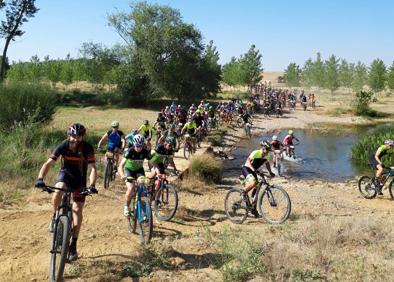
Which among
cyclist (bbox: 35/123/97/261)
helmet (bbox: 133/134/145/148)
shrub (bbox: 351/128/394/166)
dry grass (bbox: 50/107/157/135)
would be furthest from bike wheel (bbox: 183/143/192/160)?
cyclist (bbox: 35/123/97/261)

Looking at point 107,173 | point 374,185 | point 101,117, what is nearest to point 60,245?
point 107,173

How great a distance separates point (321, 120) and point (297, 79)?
5748 cm

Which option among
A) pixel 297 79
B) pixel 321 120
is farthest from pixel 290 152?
pixel 297 79

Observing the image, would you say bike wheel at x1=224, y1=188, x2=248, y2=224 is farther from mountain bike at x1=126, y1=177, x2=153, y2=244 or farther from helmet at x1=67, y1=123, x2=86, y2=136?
helmet at x1=67, y1=123, x2=86, y2=136

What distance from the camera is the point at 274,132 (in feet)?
119

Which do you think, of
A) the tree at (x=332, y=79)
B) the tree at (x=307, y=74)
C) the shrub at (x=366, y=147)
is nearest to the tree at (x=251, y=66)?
the tree at (x=332, y=79)

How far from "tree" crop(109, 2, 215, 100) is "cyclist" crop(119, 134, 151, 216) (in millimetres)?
35624

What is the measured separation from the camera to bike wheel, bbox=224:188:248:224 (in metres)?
11.2

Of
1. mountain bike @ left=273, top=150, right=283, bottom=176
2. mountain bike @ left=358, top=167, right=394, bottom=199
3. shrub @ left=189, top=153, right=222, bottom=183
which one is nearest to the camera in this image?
mountain bike @ left=358, top=167, right=394, bottom=199

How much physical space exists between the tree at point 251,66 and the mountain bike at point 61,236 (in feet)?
202

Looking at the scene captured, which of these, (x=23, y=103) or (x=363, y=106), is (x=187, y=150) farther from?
(x=363, y=106)

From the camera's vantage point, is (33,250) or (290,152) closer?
(33,250)

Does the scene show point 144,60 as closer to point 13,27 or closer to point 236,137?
point 13,27

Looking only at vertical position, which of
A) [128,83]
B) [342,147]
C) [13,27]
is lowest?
[342,147]
